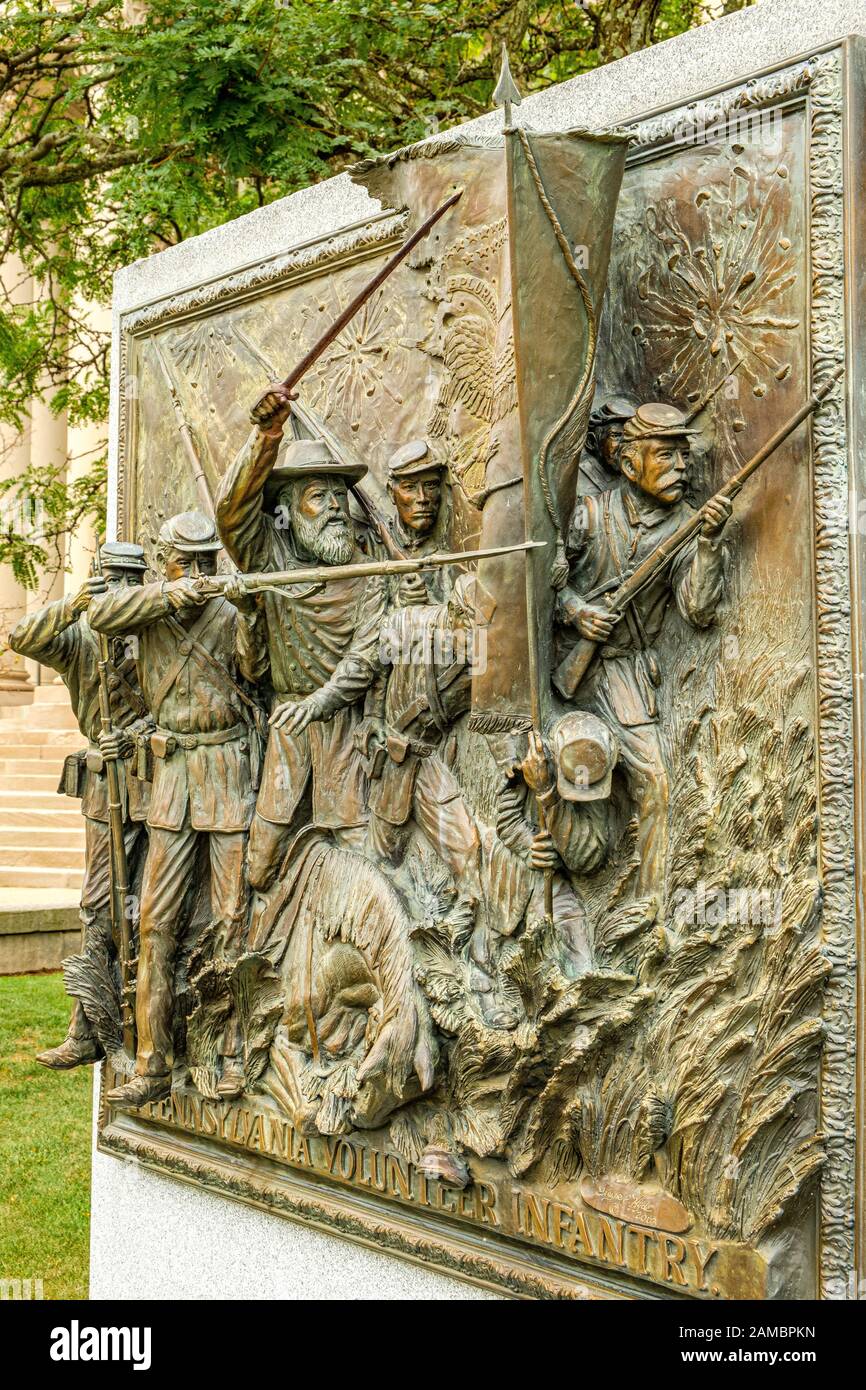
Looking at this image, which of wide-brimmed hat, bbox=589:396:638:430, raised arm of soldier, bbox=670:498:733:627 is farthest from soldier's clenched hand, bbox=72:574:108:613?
raised arm of soldier, bbox=670:498:733:627

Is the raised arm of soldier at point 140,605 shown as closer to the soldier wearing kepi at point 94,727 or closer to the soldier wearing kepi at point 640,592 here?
the soldier wearing kepi at point 94,727

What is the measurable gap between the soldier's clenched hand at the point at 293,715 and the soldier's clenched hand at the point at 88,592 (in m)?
1.07

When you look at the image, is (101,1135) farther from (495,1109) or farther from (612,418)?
(612,418)

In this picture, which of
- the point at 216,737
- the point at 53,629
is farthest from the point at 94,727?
the point at 216,737

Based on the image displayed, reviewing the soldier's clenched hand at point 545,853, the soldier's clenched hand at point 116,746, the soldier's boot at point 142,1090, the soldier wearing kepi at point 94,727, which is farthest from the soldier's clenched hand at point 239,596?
→ the soldier's boot at point 142,1090

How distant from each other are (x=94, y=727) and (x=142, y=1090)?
1691 millimetres

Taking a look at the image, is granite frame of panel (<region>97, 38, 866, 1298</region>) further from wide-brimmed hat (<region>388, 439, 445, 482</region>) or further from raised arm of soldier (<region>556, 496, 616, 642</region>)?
wide-brimmed hat (<region>388, 439, 445, 482</region>)

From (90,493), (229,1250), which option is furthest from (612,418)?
(90,493)

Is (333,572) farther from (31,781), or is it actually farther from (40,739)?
(40,739)

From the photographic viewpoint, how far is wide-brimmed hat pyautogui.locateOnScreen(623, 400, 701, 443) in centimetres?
465

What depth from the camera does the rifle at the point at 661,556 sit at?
4.39 meters

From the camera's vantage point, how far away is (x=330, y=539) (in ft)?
18.5

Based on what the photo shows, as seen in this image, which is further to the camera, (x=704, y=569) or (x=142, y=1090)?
A: (x=142, y=1090)

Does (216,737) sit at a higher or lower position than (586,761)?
higher
